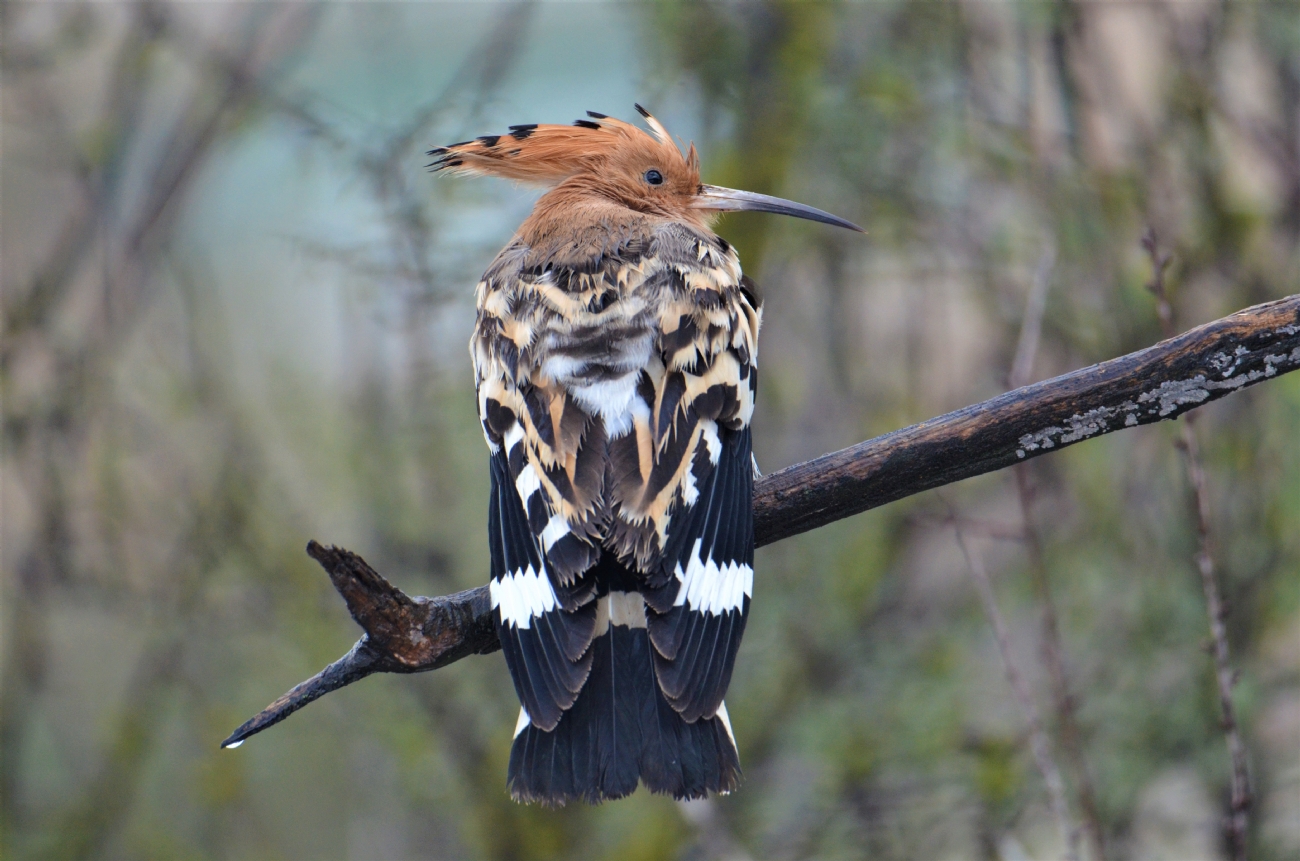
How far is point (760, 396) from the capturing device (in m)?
4.18

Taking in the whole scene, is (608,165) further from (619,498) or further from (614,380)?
(619,498)

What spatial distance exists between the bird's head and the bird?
321mm

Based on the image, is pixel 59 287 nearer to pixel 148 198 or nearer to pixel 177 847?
pixel 148 198

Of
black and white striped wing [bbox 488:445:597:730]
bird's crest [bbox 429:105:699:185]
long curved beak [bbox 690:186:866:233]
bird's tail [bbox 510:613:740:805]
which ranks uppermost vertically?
bird's crest [bbox 429:105:699:185]

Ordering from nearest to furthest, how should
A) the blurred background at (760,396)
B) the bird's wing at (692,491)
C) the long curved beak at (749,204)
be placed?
1. the bird's wing at (692,491)
2. the long curved beak at (749,204)
3. the blurred background at (760,396)

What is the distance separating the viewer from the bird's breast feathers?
6.39ft

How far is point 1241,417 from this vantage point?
11.6ft

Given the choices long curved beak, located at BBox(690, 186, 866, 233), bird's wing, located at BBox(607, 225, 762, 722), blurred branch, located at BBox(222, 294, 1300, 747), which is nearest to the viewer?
blurred branch, located at BBox(222, 294, 1300, 747)

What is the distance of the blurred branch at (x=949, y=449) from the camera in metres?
1.72

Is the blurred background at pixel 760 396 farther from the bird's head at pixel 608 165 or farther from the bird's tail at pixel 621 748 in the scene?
the bird's tail at pixel 621 748

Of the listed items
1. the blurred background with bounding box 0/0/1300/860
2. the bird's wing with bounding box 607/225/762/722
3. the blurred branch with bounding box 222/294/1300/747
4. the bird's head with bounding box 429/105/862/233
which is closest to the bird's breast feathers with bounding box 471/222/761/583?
the bird's wing with bounding box 607/225/762/722

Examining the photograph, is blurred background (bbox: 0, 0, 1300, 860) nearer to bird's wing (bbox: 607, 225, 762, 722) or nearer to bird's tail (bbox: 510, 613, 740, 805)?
bird's wing (bbox: 607, 225, 762, 722)

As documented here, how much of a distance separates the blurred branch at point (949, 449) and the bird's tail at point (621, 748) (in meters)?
0.21

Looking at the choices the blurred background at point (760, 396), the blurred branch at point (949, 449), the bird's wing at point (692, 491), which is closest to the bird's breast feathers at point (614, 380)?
the bird's wing at point (692, 491)
